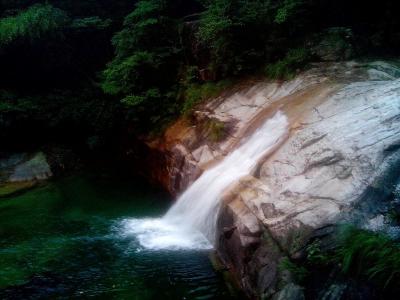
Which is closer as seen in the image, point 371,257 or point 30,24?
point 371,257

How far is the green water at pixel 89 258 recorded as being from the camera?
6.45 m

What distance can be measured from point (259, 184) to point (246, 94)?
3.95 metres

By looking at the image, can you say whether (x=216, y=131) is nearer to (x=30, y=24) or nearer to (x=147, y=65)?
(x=147, y=65)

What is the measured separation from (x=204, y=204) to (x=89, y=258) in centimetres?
229

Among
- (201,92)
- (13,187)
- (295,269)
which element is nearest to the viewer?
(295,269)

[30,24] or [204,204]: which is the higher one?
[30,24]

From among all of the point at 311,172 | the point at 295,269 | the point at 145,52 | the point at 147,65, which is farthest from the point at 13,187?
the point at 295,269

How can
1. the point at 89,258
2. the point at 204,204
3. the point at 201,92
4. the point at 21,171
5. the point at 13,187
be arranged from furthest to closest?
1. the point at 21,171
2. the point at 13,187
3. the point at 201,92
4. the point at 204,204
5. the point at 89,258

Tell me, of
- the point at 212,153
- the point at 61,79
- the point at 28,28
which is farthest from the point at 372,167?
the point at 61,79

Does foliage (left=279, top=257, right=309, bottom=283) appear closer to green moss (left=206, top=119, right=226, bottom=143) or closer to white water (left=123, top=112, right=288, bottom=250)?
white water (left=123, top=112, right=288, bottom=250)

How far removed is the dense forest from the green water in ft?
11.1

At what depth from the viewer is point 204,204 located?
8.05 m

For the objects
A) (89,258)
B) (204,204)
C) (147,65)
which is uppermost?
(147,65)

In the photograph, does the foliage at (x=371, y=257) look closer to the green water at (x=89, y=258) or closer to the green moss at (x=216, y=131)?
the green water at (x=89, y=258)
